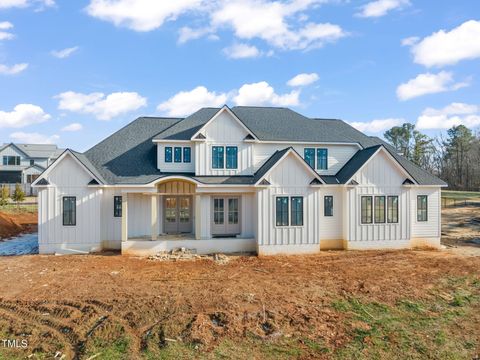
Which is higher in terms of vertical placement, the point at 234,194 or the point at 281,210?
the point at 234,194

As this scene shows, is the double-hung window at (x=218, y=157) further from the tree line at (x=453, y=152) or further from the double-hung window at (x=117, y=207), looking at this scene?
the tree line at (x=453, y=152)

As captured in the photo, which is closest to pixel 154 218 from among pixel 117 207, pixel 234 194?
pixel 117 207

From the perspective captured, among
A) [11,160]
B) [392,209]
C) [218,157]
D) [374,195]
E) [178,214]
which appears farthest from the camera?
[11,160]

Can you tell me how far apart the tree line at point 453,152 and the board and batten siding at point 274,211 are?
5089 cm

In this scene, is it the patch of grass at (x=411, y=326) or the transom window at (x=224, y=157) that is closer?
the patch of grass at (x=411, y=326)

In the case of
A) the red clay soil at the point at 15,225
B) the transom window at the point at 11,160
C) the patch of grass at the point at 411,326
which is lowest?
the patch of grass at the point at 411,326

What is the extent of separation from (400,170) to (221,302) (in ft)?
38.8

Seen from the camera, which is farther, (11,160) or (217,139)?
(11,160)

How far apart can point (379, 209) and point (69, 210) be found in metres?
15.3

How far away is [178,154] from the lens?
16484 mm

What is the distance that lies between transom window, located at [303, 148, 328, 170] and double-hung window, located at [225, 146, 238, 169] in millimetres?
3961

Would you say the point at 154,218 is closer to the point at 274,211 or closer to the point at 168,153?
the point at 168,153

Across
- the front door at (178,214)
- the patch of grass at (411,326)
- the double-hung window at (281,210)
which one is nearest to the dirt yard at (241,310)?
the patch of grass at (411,326)

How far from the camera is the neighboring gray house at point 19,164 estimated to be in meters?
50.5
